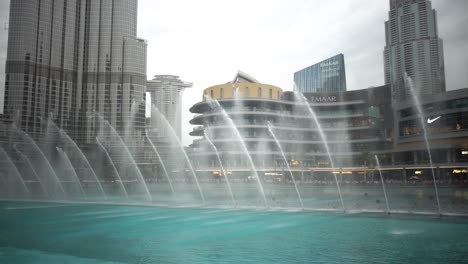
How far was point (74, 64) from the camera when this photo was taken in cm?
16225

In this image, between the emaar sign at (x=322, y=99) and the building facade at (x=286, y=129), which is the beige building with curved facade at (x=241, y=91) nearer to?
the building facade at (x=286, y=129)

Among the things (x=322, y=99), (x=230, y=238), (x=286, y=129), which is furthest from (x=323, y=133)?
(x=230, y=238)

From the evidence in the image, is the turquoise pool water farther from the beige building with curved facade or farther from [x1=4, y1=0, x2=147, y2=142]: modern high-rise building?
[x1=4, y1=0, x2=147, y2=142]: modern high-rise building

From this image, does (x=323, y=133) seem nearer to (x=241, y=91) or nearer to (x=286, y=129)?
(x=286, y=129)

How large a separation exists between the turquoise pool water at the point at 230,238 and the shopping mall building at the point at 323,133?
189ft

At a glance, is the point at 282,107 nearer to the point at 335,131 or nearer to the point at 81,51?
the point at 335,131

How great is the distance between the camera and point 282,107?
124938 millimetres

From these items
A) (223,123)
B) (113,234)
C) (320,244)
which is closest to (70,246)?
(113,234)

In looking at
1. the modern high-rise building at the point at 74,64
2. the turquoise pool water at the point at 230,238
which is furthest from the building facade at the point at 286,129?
the turquoise pool water at the point at 230,238

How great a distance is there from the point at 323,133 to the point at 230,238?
9777 cm

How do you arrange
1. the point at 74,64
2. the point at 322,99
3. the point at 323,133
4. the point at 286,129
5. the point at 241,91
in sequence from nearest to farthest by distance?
the point at 323,133, the point at 241,91, the point at 286,129, the point at 322,99, the point at 74,64

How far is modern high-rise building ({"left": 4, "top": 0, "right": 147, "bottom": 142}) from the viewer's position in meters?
142

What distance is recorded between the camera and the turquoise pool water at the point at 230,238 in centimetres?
1966

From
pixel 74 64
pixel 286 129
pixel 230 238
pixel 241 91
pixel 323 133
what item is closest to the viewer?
pixel 230 238
